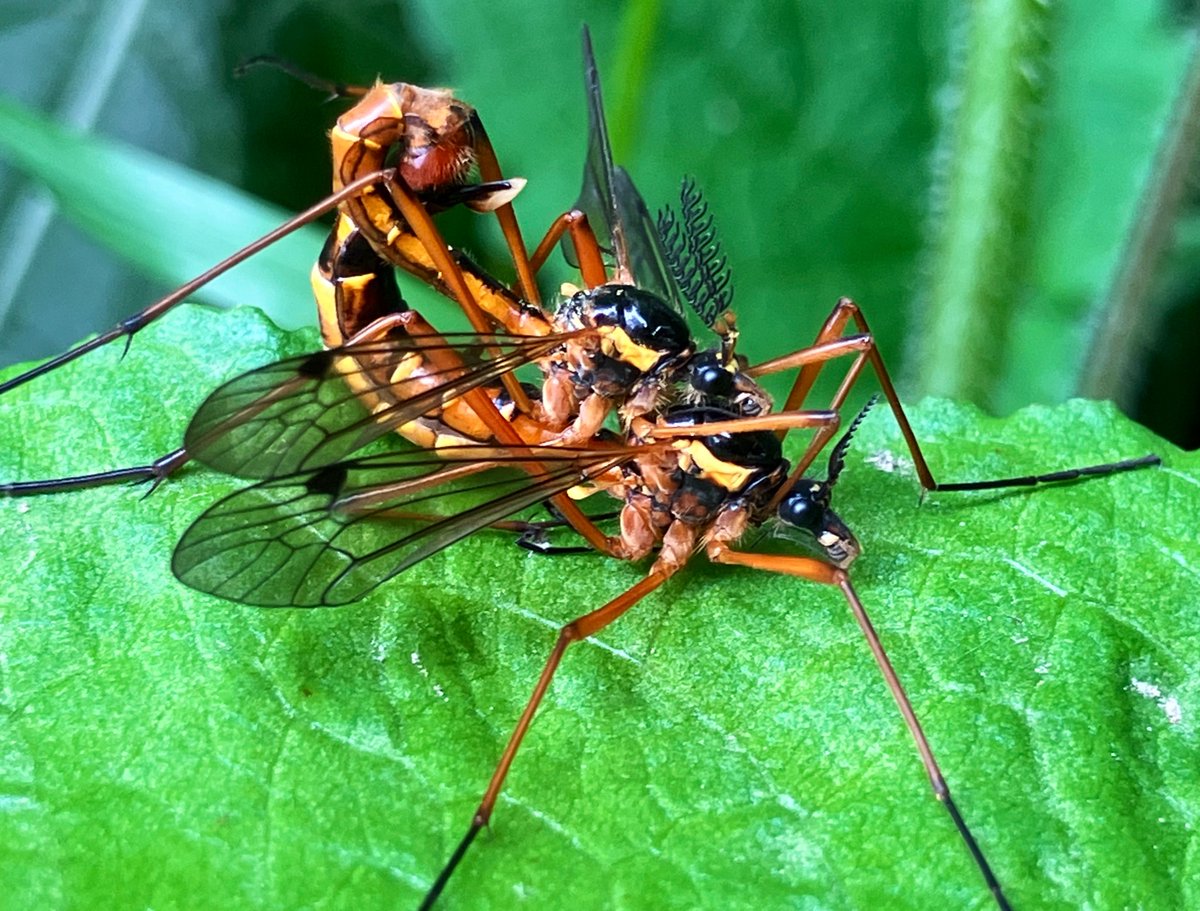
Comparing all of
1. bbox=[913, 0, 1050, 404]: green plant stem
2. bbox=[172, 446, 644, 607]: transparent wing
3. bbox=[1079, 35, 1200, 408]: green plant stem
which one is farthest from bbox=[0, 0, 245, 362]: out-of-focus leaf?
bbox=[1079, 35, 1200, 408]: green plant stem

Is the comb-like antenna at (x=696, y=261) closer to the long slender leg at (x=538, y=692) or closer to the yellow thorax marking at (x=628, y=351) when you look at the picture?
the yellow thorax marking at (x=628, y=351)

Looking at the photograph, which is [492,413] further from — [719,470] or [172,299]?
[172,299]

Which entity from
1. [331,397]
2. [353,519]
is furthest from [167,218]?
[353,519]

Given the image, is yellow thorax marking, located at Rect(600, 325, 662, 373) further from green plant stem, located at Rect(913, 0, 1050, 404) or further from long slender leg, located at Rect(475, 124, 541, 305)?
green plant stem, located at Rect(913, 0, 1050, 404)

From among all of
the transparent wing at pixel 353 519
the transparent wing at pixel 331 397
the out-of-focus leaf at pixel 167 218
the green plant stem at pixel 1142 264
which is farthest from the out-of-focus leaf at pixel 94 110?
the green plant stem at pixel 1142 264

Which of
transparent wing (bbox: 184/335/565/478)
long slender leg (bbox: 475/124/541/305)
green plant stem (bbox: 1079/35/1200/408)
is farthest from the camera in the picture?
green plant stem (bbox: 1079/35/1200/408)

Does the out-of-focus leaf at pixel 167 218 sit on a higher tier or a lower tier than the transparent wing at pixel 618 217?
lower
